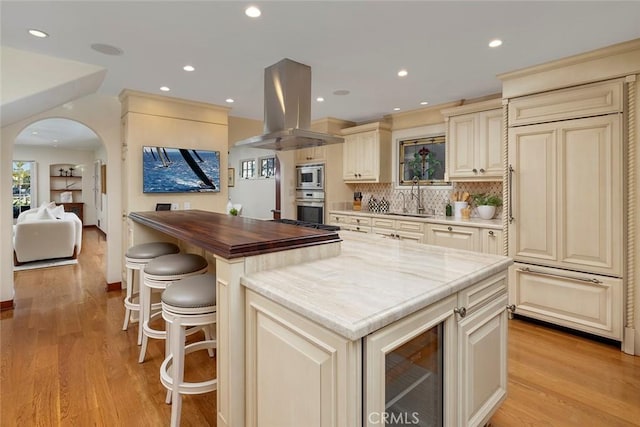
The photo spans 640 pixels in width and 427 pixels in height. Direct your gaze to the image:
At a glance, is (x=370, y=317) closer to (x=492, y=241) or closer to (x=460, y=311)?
(x=460, y=311)

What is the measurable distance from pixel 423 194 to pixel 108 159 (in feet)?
14.1

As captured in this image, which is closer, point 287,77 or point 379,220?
point 287,77

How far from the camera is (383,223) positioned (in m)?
4.48

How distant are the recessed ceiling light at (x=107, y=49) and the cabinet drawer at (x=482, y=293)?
3.14 metres

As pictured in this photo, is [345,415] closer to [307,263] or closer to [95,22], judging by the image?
[307,263]

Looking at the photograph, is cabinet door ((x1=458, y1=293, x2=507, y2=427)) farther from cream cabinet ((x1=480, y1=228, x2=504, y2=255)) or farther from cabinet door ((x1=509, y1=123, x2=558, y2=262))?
cream cabinet ((x1=480, y1=228, x2=504, y2=255))

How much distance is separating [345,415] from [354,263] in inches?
31.7

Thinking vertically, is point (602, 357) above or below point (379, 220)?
below

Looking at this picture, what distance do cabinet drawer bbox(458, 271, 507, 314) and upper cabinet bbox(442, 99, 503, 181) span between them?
2.29 meters

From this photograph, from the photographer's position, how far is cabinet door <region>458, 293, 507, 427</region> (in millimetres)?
1428

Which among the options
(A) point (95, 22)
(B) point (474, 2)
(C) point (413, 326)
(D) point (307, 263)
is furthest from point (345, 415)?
(A) point (95, 22)

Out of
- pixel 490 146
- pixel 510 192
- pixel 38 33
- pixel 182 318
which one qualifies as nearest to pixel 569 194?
pixel 510 192

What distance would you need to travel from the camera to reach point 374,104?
4.38 meters

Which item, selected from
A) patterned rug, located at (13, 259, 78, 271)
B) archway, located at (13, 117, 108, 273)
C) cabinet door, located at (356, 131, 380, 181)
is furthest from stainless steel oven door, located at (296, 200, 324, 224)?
archway, located at (13, 117, 108, 273)
